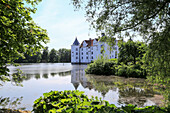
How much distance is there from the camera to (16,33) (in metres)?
5.24

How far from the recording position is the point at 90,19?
5.19 metres

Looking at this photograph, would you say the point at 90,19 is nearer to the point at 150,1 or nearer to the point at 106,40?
the point at 106,40

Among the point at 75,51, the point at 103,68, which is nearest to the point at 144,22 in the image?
the point at 103,68

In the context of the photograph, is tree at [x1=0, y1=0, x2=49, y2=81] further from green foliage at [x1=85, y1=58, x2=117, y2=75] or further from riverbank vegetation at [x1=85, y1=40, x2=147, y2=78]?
green foliage at [x1=85, y1=58, x2=117, y2=75]

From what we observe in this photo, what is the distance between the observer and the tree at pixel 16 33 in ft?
15.5

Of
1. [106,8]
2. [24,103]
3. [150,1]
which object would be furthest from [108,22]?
[24,103]

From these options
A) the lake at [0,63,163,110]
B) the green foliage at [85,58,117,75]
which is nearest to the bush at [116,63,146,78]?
the green foliage at [85,58,117,75]

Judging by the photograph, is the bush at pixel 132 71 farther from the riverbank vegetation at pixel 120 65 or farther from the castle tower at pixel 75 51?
the castle tower at pixel 75 51

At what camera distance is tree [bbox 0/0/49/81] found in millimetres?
4711

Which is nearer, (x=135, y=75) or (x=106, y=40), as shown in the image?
(x=106, y=40)

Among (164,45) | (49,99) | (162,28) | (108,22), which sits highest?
(108,22)

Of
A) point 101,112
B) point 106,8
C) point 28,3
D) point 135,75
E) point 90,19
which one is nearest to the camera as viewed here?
point 101,112

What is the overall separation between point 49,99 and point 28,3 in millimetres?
4898

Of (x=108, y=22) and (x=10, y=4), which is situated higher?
(x=10, y=4)
